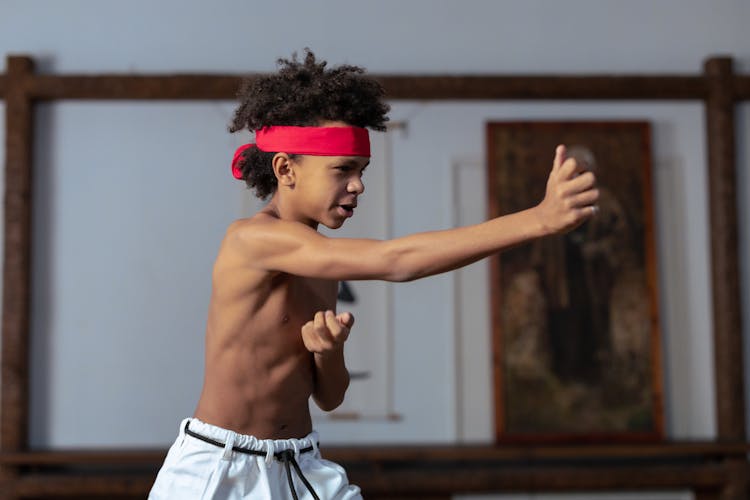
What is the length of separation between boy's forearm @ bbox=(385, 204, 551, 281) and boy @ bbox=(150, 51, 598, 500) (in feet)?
0.84

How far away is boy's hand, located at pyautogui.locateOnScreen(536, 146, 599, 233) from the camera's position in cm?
146

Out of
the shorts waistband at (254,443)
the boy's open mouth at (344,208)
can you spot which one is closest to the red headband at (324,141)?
the boy's open mouth at (344,208)

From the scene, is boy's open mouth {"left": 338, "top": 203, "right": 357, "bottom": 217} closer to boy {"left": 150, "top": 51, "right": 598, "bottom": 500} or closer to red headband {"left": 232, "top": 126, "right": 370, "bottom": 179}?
boy {"left": 150, "top": 51, "right": 598, "bottom": 500}

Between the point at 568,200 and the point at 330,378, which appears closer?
the point at 568,200

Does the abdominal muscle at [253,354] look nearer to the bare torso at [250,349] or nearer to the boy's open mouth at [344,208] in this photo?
the bare torso at [250,349]

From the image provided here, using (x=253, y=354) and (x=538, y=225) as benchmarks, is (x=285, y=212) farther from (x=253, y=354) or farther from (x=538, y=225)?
(x=538, y=225)

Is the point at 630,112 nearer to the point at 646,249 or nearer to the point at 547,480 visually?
the point at 646,249

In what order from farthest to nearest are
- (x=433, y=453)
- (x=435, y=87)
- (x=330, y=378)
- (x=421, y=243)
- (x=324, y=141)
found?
(x=435, y=87), (x=433, y=453), (x=330, y=378), (x=324, y=141), (x=421, y=243)

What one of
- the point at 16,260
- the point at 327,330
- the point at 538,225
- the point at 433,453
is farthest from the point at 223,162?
the point at 538,225

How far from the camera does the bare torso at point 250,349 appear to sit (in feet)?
6.25

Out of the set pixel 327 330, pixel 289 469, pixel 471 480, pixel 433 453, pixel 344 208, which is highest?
pixel 344 208

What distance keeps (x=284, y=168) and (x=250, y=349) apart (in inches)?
16.0

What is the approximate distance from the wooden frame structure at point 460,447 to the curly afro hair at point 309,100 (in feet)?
7.27

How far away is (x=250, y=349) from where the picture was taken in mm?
1914
